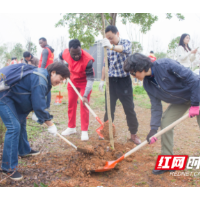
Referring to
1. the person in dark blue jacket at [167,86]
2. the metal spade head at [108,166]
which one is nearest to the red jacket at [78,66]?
the person in dark blue jacket at [167,86]

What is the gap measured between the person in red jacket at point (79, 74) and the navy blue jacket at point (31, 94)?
109 cm

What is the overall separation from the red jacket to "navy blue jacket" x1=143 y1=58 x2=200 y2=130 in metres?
1.28

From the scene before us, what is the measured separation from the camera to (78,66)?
3.26 metres

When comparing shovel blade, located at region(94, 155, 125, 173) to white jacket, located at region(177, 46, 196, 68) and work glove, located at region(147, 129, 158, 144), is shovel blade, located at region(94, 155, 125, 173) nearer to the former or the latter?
work glove, located at region(147, 129, 158, 144)

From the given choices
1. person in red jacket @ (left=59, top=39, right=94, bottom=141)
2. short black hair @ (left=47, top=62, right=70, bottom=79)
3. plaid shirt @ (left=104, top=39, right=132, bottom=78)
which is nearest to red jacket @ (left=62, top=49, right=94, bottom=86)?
person in red jacket @ (left=59, top=39, right=94, bottom=141)

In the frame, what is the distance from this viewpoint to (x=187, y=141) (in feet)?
11.1

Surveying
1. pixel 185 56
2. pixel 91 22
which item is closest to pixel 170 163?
pixel 185 56

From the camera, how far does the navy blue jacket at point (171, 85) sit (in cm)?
203

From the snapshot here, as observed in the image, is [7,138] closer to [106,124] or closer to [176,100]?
[106,124]

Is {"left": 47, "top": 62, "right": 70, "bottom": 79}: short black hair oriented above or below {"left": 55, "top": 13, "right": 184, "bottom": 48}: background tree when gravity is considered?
below

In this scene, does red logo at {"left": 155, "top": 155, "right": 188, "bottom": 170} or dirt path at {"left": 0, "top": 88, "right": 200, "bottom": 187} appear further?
red logo at {"left": 155, "top": 155, "right": 188, "bottom": 170}

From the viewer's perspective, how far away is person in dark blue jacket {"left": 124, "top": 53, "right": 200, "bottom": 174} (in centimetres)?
205

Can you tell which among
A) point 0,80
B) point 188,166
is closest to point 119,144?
point 188,166

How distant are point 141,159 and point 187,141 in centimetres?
121
